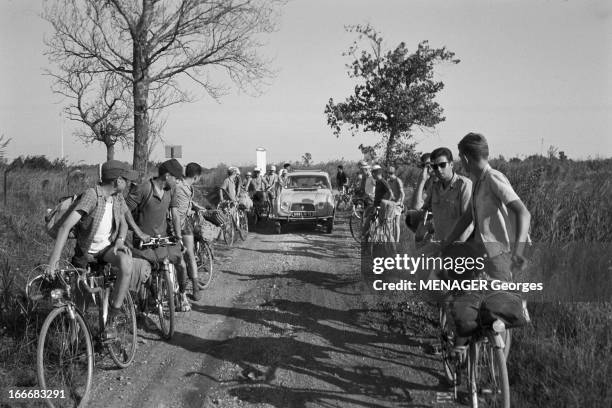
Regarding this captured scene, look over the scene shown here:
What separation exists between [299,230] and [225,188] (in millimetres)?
3652

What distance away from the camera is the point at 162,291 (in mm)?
6770

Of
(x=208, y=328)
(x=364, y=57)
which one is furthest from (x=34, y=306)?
(x=364, y=57)

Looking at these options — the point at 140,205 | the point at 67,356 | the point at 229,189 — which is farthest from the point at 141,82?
the point at 67,356

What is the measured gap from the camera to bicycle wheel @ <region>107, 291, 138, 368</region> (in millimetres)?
5719

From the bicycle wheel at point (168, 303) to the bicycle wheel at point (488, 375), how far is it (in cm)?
350

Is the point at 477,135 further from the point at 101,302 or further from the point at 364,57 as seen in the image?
the point at 364,57

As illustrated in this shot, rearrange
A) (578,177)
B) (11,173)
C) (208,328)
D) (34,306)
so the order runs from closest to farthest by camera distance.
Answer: (34,306)
(208,328)
(578,177)
(11,173)

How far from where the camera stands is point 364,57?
24656 millimetres

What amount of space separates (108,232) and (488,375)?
11.8 ft

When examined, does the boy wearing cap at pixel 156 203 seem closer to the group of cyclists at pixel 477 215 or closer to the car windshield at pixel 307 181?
the group of cyclists at pixel 477 215

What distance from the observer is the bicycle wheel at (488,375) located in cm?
377

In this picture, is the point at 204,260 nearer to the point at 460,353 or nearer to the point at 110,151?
the point at 460,353

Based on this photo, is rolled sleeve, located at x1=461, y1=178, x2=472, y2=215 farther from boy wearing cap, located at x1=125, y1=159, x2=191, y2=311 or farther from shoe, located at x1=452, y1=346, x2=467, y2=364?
boy wearing cap, located at x1=125, y1=159, x2=191, y2=311

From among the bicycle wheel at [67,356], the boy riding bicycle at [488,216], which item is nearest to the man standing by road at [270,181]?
the bicycle wheel at [67,356]
